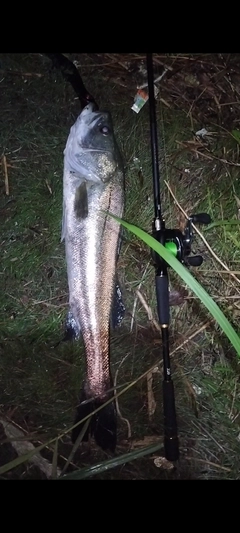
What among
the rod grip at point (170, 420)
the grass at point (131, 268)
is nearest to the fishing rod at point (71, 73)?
the grass at point (131, 268)

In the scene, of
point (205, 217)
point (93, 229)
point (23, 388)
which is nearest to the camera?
point (205, 217)

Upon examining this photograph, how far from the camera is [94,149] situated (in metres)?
2.46

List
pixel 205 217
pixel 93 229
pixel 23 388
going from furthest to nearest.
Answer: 1. pixel 23 388
2. pixel 93 229
3. pixel 205 217

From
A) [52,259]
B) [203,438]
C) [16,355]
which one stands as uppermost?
[52,259]

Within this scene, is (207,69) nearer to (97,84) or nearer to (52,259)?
(97,84)

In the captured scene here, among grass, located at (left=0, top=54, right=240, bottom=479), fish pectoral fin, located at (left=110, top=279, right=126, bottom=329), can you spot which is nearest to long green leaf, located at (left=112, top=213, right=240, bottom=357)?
fish pectoral fin, located at (left=110, top=279, right=126, bottom=329)

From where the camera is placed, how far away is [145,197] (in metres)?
2.77

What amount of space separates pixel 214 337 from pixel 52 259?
3.40 feet

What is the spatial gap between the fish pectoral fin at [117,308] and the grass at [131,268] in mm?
112

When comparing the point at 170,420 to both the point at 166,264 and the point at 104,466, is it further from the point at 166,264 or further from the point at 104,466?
the point at 166,264

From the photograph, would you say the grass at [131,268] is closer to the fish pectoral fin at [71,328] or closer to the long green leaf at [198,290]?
the fish pectoral fin at [71,328]

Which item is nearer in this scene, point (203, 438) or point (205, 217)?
point (205, 217)

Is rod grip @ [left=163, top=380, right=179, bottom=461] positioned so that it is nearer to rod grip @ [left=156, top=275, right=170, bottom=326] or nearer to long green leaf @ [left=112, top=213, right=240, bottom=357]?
rod grip @ [left=156, top=275, right=170, bottom=326]
